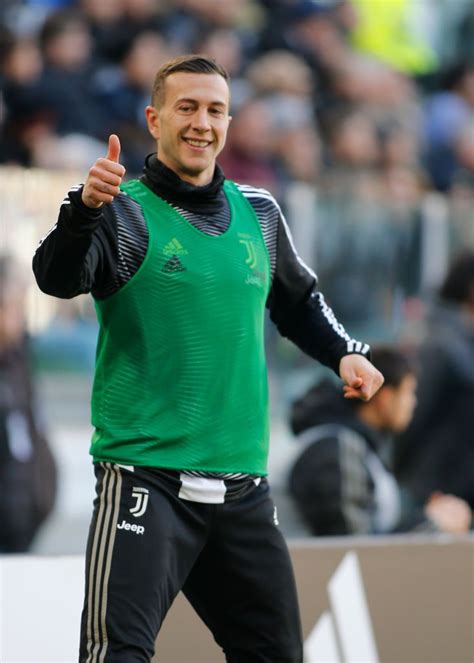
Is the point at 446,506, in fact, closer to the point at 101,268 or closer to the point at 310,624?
the point at 310,624

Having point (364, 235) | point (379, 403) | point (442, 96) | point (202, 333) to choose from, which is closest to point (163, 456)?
point (202, 333)

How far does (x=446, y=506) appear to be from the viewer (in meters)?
6.25

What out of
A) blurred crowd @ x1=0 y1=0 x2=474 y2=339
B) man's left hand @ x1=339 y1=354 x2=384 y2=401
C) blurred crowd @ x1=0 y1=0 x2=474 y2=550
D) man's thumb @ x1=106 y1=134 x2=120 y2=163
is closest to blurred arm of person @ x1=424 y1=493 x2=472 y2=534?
blurred crowd @ x1=0 y1=0 x2=474 y2=550

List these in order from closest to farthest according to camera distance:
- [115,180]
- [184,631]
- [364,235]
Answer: [115,180]
[184,631]
[364,235]

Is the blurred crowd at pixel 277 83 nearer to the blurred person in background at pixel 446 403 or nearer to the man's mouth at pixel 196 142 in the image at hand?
the blurred person in background at pixel 446 403

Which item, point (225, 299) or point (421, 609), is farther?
point (421, 609)

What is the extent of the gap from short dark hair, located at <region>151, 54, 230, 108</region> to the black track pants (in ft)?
3.13

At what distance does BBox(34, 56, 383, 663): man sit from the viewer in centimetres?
332

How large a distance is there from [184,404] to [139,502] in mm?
263

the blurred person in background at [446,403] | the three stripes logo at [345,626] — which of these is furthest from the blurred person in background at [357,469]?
the three stripes logo at [345,626]

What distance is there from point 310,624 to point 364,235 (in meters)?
2.96

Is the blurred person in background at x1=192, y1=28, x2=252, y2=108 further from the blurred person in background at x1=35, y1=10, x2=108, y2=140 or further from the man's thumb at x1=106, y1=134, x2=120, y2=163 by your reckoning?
the man's thumb at x1=106, y1=134, x2=120, y2=163

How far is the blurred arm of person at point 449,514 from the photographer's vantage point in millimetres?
6086

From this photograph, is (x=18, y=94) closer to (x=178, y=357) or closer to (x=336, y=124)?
(x=336, y=124)
